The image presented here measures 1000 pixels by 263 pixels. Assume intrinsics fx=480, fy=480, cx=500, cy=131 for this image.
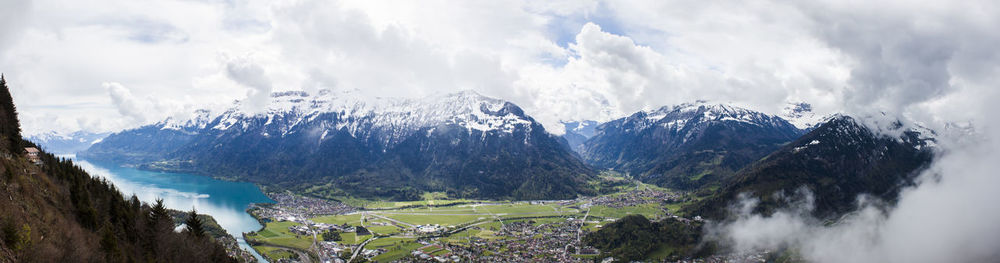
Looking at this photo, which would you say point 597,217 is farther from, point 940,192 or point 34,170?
point 34,170

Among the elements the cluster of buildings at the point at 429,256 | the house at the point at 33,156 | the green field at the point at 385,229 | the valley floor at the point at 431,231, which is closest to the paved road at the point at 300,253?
the valley floor at the point at 431,231

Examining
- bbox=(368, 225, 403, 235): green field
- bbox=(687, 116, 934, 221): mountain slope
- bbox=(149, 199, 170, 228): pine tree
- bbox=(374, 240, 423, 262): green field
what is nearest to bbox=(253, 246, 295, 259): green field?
bbox=(374, 240, 423, 262): green field

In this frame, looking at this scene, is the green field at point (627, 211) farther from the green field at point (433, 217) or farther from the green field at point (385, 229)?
the green field at point (385, 229)

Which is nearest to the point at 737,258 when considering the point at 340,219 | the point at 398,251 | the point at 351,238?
the point at 398,251

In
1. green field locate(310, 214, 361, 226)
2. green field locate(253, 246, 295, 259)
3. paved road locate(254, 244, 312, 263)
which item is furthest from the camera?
green field locate(310, 214, 361, 226)

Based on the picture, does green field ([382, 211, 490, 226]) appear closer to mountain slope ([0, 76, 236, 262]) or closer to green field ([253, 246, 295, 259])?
green field ([253, 246, 295, 259])

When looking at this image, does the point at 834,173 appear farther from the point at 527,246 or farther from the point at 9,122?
the point at 9,122

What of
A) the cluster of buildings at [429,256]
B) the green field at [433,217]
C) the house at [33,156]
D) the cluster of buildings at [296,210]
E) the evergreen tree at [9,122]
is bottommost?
the cluster of buildings at [429,256]
